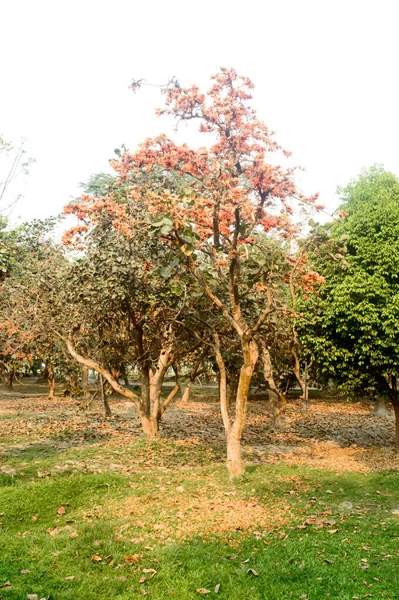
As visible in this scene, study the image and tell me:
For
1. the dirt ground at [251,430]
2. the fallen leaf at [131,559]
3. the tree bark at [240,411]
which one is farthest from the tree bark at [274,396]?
the fallen leaf at [131,559]

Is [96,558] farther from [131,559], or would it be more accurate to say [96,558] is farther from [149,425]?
[149,425]

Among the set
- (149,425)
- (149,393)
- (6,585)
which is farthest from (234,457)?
(6,585)

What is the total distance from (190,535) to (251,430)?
692 inches

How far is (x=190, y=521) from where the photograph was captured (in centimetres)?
1045

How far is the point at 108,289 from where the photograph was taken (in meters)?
16.2

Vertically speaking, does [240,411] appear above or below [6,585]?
above

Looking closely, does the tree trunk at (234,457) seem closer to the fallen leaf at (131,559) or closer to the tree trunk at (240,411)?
the tree trunk at (240,411)

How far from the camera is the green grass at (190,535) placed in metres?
7.55

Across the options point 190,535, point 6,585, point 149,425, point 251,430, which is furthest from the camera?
point 251,430

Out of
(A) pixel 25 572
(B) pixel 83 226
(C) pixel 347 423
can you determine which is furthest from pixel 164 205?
(C) pixel 347 423

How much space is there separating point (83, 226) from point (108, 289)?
217 centimetres

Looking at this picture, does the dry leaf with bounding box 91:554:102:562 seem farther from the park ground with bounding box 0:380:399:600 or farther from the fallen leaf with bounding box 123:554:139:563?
the fallen leaf with bounding box 123:554:139:563

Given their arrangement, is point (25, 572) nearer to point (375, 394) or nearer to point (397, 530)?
point (397, 530)

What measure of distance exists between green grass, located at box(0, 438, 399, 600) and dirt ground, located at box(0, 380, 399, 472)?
3.91 metres
